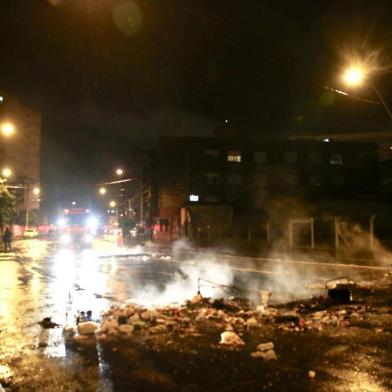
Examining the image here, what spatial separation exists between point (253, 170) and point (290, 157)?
575 centimetres

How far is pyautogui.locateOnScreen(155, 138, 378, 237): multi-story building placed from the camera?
58381 mm

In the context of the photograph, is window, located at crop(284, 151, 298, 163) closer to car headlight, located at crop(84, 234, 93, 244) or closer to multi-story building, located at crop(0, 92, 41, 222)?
car headlight, located at crop(84, 234, 93, 244)

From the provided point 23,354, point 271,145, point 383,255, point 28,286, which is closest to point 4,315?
point 23,354

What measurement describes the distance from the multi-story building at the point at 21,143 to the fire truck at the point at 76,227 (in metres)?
57.7

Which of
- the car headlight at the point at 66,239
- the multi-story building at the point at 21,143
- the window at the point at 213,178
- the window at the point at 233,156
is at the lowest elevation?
the car headlight at the point at 66,239

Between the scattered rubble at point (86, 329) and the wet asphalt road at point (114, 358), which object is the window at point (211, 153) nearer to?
the wet asphalt road at point (114, 358)

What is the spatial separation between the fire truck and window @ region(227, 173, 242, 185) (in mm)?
23328

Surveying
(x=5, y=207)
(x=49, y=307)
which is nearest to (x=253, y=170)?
(x=5, y=207)

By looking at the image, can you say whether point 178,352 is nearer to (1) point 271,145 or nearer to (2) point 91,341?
(2) point 91,341

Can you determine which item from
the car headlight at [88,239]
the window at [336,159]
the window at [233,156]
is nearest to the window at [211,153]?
the window at [233,156]

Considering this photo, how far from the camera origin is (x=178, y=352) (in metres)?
7.06

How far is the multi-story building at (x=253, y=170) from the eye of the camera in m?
58.4

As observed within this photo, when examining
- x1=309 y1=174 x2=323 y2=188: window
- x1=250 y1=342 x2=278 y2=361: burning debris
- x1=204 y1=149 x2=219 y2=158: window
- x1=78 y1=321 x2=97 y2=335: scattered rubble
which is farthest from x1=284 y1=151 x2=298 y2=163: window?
x1=250 y1=342 x2=278 y2=361: burning debris

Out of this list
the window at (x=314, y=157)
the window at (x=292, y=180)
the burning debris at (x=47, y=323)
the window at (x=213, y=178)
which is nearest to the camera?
the burning debris at (x=47, y=323)
